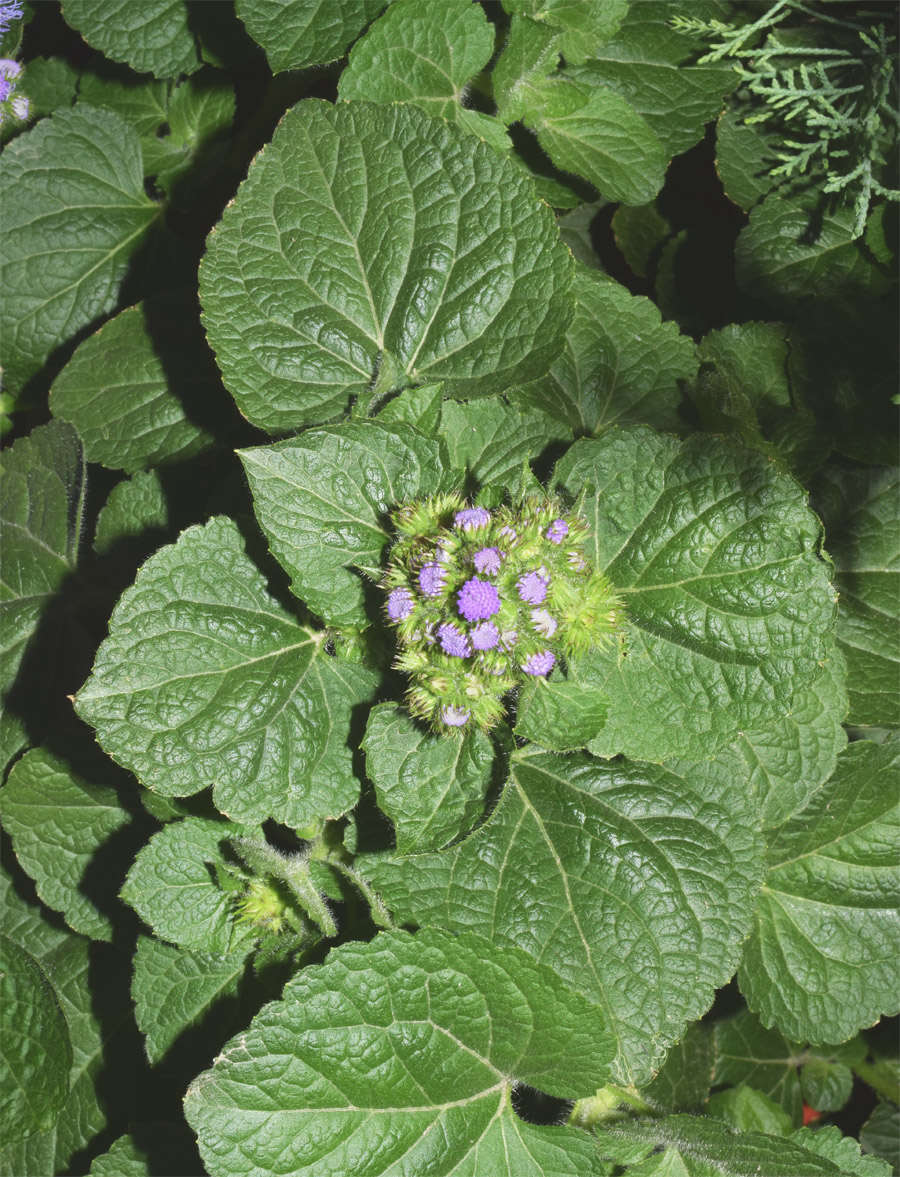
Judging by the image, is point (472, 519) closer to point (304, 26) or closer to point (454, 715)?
point (454, 715)

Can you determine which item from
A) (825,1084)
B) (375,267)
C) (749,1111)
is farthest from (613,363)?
(825,1084)

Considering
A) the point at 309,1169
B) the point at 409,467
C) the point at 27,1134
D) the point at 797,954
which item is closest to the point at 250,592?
the point at 409,467

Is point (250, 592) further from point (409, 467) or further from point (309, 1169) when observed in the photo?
point (309, 1169)

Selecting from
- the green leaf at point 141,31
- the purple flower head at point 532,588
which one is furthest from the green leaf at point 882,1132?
the green leaf at point 141,31

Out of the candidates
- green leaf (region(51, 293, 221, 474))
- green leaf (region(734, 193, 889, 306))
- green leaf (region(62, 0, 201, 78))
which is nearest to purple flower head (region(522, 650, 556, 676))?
green leaf (region(51, 293, 221, 474))

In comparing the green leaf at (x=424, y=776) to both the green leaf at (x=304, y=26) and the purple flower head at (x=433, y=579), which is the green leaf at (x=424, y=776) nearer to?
the purple flower head at (x=433, y=579)

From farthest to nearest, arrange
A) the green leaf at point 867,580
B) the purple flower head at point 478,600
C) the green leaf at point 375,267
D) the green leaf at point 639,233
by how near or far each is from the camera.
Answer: the green leaf at point 639,233 → the green leaf at point 867,580 → the green leaf at point 375,267 → the purple flower head at point 478,600

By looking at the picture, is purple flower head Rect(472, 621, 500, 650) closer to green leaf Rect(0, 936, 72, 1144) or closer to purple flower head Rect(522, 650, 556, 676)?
purple flower head Rect(522, 650, 556, 676)
